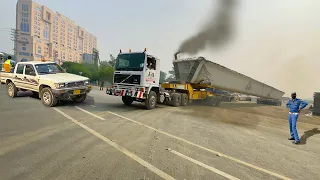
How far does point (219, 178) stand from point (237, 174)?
1.40ft

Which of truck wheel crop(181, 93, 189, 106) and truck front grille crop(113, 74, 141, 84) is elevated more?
truck front grille crop(113, 74, 141, 84)

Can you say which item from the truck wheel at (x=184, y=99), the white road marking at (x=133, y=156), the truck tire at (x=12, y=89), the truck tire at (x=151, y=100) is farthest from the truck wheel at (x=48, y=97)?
the truck wheel at (x=184, y=99)

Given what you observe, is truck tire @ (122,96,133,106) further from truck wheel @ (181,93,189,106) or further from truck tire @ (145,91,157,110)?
truck wheel @ (181,93,189,106)

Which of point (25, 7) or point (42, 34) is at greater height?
point (25, 7)

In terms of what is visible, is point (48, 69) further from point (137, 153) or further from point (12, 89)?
point (137, 153)

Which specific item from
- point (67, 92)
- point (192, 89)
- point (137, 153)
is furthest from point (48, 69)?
point (192, 89)

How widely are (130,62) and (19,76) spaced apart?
5.77 metres

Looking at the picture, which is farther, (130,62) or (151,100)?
(151,100)

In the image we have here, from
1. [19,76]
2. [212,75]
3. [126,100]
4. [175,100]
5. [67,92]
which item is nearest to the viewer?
[67,92]

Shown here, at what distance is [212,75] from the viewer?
1456cm

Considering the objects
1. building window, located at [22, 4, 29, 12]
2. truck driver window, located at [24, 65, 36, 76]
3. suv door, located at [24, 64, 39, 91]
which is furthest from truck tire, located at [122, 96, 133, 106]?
building window, located at [22, 4, 29, 12]

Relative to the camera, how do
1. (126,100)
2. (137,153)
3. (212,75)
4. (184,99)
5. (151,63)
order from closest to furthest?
(137,153) < (151,63) < (126,100) < (184,99) < (212,75)

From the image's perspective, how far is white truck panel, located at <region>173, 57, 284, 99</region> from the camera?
14.0 m

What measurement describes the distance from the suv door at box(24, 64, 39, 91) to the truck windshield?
12.9ft
